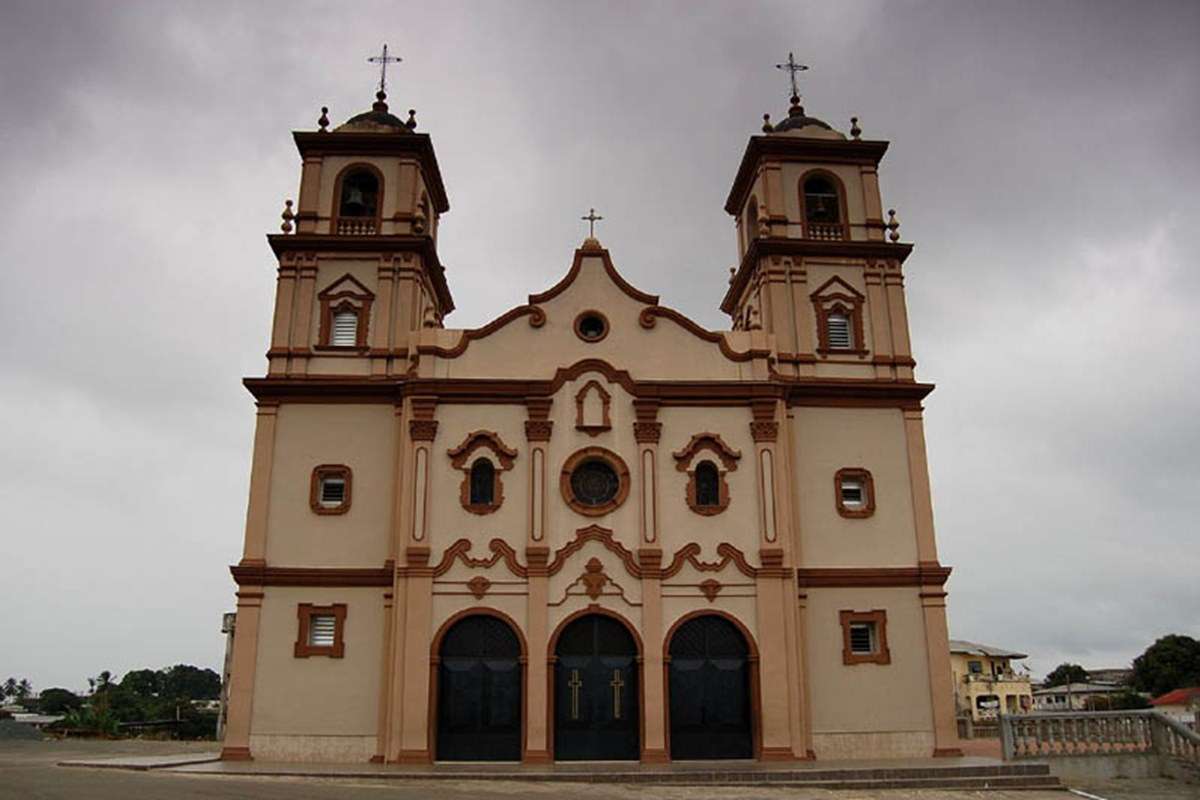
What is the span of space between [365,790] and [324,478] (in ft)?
28.9

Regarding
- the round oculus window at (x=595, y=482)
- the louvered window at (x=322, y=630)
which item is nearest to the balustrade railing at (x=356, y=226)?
the round oculus window at (x=595, y=482)

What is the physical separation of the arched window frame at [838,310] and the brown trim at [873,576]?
5.15 meters

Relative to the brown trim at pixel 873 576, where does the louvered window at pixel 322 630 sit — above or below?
below

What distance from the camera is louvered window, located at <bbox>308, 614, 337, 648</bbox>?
2233cm

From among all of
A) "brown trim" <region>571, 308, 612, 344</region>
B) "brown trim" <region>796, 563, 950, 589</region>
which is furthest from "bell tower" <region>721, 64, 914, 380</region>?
"brown trim" <region>796, 563, 950, 589</region>

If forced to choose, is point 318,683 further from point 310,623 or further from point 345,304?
point 345,304

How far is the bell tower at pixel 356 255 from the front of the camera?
24375 mm

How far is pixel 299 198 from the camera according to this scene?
25.6m

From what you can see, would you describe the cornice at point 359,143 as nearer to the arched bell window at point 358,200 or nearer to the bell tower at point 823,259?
the arched bell window at point 358,200

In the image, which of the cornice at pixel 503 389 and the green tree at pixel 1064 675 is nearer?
the cornice at pixel 503 389

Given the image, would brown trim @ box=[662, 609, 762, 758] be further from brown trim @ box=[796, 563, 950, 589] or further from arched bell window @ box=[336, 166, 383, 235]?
arched bell window @ box=[336, 166, 383, 235]

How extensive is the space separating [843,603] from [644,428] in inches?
229

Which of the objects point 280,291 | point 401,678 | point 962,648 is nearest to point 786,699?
point 401,678

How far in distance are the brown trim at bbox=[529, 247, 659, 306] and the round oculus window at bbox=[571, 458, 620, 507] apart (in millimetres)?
4053
